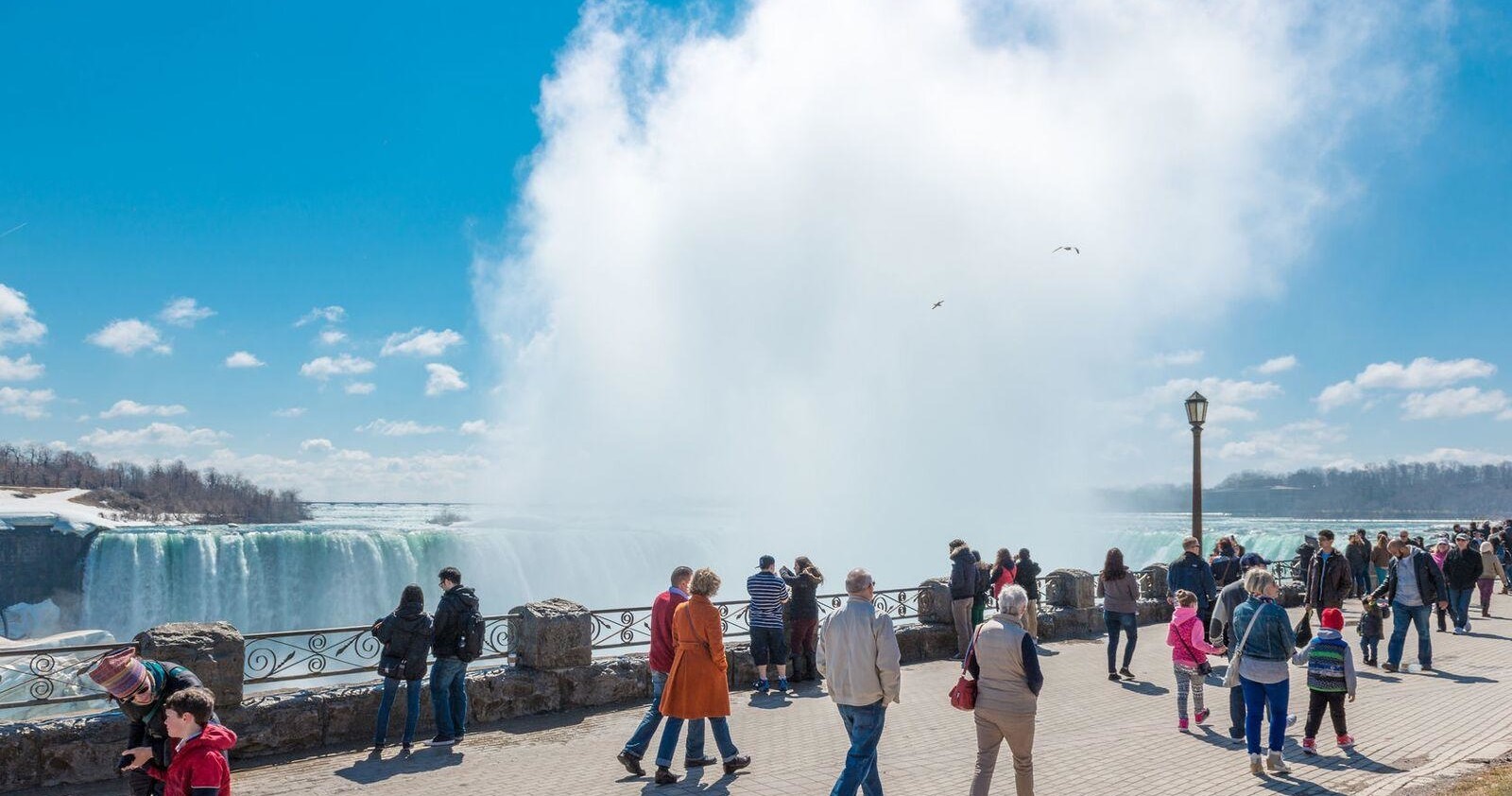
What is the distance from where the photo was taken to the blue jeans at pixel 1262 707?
6598 mm

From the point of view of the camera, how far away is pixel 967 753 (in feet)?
25.1

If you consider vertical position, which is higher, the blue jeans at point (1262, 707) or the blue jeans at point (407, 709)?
the blue jeans at point (1262, 707)

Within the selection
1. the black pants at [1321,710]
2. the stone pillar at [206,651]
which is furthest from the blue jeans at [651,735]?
the black pants at [1321,710]

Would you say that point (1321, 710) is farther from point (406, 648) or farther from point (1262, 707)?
point (406, 648)

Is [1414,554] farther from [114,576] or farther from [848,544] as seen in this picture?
[848,544]

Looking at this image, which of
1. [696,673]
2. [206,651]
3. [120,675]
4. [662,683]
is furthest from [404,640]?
[120,675]

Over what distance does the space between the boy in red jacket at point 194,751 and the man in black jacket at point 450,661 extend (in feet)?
12.8

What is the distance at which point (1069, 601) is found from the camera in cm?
1557

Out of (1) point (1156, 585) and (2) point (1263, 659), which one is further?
(1) point (1156, 585)

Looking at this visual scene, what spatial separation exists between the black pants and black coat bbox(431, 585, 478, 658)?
731cm

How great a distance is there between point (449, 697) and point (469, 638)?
2.56 feet

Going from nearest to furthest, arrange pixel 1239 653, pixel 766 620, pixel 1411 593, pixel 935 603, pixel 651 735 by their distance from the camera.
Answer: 1. pixel 1239 653
2. pixel 651 735
3. pixel 766 620
4. pixel 1411 593
5. pixel 935 603

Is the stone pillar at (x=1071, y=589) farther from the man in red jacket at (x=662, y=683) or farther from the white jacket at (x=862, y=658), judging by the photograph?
the white jacket at (x=862, y=658)

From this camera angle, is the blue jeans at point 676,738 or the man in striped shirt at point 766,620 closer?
the blue jeans at point 676,738
